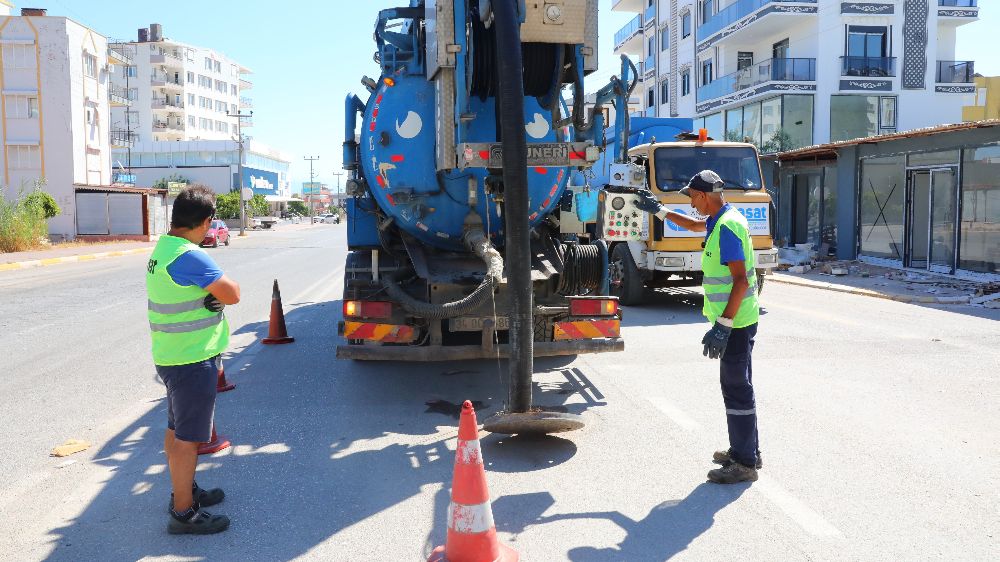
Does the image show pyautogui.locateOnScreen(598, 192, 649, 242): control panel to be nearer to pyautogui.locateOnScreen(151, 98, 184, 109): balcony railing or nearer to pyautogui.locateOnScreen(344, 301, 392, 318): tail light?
pyautogui.locateOnScreen(344, 301, 392, 318): tail light

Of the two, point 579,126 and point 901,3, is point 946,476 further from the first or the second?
point 901,3

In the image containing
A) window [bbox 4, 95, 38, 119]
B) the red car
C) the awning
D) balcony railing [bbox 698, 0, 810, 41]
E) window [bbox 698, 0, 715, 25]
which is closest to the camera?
balcony railing [bbox 698, 0, 810, 41]

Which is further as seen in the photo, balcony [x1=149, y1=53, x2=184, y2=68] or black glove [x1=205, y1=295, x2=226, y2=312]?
balcony [x1=149, y1=53, x2=184, y2=68]

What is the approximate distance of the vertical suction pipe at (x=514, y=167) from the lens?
16.3 ft

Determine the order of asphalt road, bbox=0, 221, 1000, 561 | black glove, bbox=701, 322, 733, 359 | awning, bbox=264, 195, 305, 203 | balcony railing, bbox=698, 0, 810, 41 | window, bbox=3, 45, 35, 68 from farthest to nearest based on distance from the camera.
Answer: awning, bbox=264, 195, 305, 203, window, bbox=3, 45, 35, 68, balcony railing, bbox=698, 0, 810, 41, black glove, bbox=701, 322, 733, 359, asphalt road, bbox=0, 221, 1000, 561

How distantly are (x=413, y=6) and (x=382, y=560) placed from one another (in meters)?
5.07

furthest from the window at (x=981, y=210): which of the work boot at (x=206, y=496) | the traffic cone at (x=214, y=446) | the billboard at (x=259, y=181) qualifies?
the billboard at (x=259, y=181)

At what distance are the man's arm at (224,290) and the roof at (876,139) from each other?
49.0 ft

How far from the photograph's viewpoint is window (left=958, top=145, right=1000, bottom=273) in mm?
15406

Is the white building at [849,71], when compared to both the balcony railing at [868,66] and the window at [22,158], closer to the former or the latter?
the balcony railing at [868,66]

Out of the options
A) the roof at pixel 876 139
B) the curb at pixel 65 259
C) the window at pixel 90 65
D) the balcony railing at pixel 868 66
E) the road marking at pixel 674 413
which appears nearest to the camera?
the road marking at pixel 674 413

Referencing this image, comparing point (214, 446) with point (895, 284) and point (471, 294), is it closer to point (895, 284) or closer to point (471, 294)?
point (471, 294)

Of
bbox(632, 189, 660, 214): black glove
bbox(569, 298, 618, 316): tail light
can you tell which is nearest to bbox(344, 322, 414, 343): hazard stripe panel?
bbox(569, 298, 618, 316): tail light

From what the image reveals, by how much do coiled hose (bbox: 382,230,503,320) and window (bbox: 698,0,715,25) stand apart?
3609 cm
